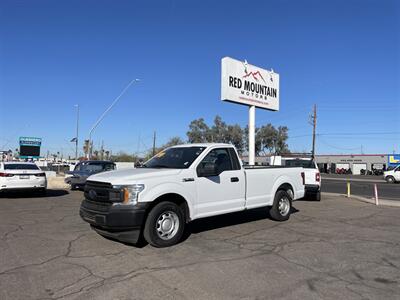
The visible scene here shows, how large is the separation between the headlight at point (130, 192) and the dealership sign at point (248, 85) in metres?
11.3

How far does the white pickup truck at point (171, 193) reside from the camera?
6645 mm

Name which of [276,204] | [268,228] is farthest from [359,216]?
[268,228]

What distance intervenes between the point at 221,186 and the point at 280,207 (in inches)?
99.7

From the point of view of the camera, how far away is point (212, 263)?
5.89 m

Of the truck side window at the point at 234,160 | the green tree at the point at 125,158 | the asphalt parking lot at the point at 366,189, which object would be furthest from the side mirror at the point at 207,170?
the green tree at the point at 125,158

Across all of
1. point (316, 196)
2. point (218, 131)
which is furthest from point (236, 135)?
point (316, 196)

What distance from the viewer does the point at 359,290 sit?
4785mm

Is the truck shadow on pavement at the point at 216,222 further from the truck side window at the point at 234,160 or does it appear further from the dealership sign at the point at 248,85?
the dealership sign at the point at 248,85

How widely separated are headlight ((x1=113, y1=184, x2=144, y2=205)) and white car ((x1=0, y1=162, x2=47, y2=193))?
33.3ft

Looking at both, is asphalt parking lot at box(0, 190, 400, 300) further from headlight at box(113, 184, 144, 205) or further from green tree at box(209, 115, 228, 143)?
green tree at box(209, 115, 228, 143)

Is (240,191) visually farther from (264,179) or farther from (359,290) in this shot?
(359,290)

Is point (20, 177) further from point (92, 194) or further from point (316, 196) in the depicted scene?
point (316, 196)

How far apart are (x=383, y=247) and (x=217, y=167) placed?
356cm

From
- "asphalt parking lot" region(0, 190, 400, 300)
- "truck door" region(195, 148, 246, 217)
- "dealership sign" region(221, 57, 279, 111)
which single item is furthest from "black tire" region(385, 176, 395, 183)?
"truck door" region(195, 148, 246, 217)
